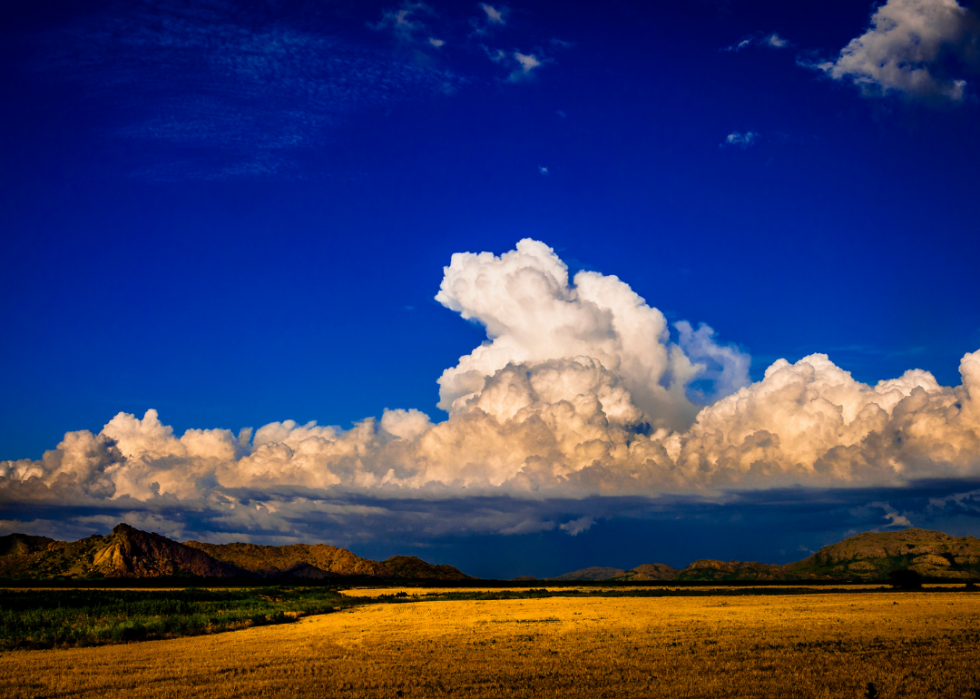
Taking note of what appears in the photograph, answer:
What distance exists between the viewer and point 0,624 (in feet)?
179

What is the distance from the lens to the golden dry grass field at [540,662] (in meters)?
29.2

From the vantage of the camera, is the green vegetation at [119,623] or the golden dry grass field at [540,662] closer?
the golden dry grass field at [540,662]

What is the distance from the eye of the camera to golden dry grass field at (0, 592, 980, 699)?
29156mm

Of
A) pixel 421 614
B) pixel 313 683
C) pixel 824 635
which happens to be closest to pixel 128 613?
pixel 421 614

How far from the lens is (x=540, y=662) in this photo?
A: 3625 cm

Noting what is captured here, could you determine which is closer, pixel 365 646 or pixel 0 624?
pixel 365 646

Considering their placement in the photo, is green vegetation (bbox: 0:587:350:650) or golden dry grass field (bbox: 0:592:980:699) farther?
green vegetation (bbox: 0:587:350:650)

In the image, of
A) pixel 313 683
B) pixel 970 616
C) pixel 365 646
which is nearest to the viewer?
pixel 313 683

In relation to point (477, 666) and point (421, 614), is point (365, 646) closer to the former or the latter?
point (477, 666)

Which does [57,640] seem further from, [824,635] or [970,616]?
[970,616]

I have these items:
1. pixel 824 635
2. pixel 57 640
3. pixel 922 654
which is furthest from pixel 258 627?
pixel 922 654

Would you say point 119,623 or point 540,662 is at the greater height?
point 540,662

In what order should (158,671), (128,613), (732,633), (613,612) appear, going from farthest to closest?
(613,612)
(128,613)
(732,633)
(158,671)

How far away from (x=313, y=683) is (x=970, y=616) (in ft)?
182
